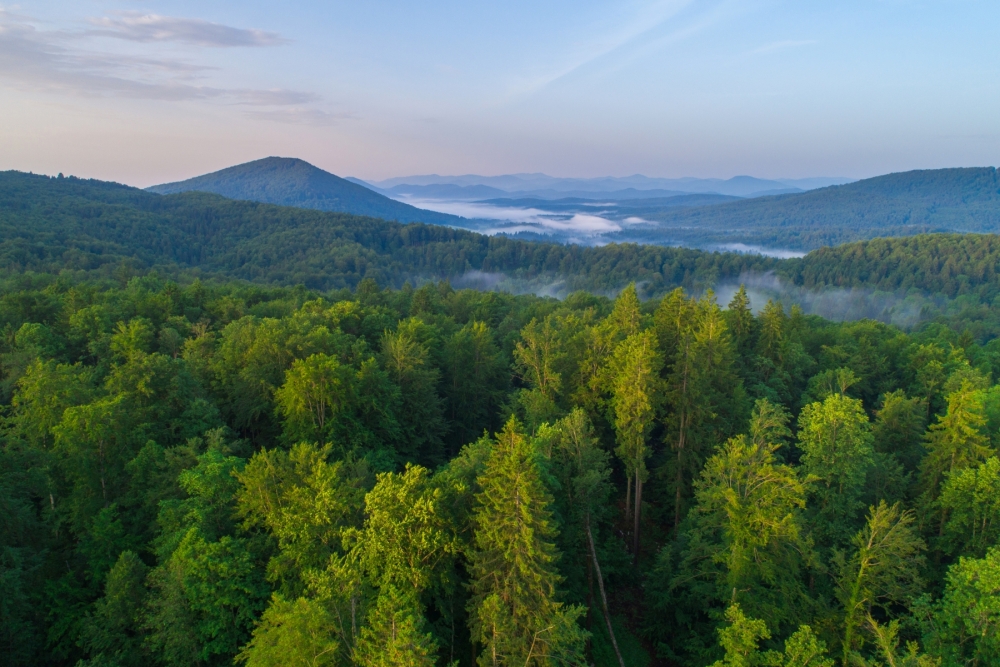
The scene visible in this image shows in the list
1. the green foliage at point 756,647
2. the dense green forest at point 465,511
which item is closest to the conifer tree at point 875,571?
the dense green forest at point 465,511

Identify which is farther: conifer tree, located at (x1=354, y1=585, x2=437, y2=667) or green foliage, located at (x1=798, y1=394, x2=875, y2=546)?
green foliage, located at (x1=798, y1=394, x2=875, y2=546)

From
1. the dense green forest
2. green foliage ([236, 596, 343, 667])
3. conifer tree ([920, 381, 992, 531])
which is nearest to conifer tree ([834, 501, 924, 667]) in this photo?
the dense green forest

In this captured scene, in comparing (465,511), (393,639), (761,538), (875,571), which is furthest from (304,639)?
(875,571)

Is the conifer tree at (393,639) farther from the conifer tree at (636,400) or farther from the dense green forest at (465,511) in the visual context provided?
the conifer tree at (636,400)

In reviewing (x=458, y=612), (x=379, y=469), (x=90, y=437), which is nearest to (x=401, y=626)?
(x=458, y=612)

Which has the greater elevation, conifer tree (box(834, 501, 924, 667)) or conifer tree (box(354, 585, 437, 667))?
conifer tree (box(354, 585, 437, 667))

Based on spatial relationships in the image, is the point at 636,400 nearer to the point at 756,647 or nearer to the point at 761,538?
the point at 761,538

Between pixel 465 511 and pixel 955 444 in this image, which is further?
pixel 955 444

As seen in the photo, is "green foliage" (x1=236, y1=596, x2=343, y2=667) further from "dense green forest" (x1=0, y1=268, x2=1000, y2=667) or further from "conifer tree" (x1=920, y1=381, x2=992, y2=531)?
"conifer tree" (x1=920, y1=381, x2=992, y2=531)

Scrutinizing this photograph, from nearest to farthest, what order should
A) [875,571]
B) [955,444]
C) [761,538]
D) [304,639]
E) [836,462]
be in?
1. [304,639]
2. [875,571]
3. [761,538]
4. [836,462]
5. [955,444]
